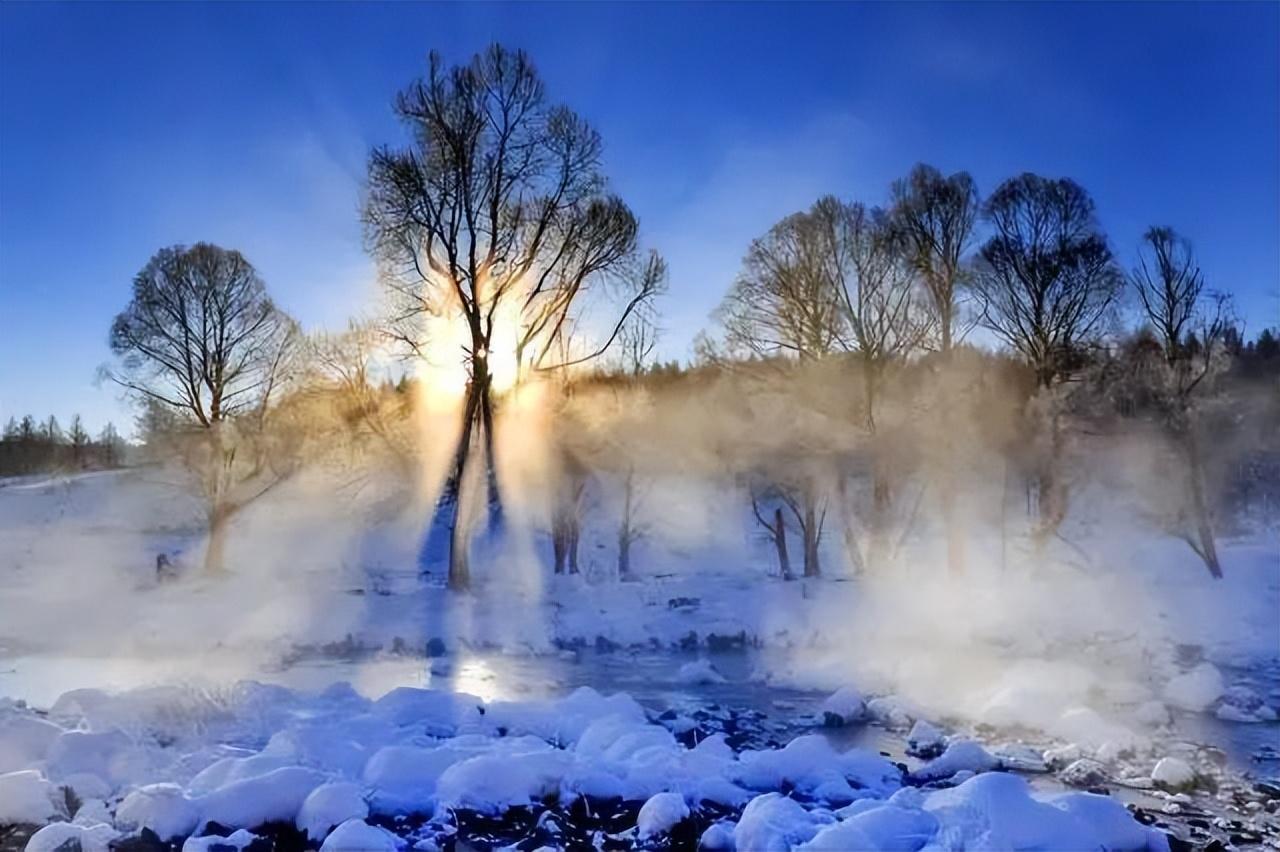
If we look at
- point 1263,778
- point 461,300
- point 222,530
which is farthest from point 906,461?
point 222,530

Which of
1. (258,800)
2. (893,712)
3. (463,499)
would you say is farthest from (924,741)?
(463,499)

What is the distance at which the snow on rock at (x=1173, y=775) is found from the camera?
725cm

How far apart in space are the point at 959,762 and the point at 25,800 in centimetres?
672

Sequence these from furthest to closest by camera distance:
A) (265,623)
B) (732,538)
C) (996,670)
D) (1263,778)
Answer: (732,538) → (265,623) → (996,670) → (1263,778)

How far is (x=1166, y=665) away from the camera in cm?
1213

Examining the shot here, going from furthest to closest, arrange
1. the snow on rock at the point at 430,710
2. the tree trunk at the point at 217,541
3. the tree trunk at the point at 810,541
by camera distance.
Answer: the tree trunk at the point at 810,541
the tree trunk at the point at 217,541
the snow on rock at the point at 430,710

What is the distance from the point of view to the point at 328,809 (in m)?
6.14

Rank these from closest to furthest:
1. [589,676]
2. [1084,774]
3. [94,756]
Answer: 1. [94,756]
2. [1084,774]
3. [589,676]

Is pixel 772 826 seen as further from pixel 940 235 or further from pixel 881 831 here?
pixel 940 235

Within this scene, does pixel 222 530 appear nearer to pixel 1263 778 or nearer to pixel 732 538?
pixel 732 538

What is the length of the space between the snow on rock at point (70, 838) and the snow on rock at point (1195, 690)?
9822mm

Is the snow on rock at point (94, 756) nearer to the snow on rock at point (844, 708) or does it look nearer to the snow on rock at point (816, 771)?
the snow on rock at point (816, 771)

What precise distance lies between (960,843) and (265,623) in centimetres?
1139

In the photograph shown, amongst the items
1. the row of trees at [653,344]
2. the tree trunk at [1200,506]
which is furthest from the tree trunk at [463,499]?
the tree trunk at [1200,506]
